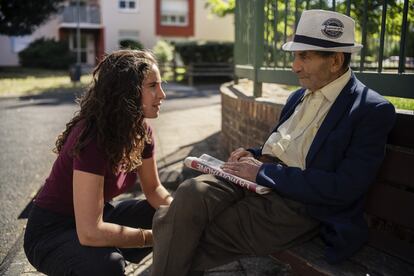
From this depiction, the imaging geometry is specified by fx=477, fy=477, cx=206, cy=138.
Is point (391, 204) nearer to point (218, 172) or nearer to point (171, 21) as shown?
point (218, 172)

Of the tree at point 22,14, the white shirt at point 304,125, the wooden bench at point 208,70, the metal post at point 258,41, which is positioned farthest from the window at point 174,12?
the white shirt at point 304,125

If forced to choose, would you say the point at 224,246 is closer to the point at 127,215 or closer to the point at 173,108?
the point at 127,215

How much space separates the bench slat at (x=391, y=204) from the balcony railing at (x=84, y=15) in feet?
121

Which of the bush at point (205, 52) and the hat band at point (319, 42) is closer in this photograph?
the hat band at point (319, 42)

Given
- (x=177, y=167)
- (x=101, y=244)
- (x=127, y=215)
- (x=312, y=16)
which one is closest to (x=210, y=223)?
(x=101, y=244)

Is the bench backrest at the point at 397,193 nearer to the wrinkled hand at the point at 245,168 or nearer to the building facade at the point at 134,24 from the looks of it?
the wrinkled hand at the point at 245,168

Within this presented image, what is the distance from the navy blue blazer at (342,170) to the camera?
7.14 feet

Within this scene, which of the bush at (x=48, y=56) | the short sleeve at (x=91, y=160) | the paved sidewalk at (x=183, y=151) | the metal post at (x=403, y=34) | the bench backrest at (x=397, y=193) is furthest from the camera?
the bush at (x=48, y=56)

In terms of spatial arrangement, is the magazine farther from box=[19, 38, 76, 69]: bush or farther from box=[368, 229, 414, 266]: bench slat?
box=[19, 38, 76, 69]: bush

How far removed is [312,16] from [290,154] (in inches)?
28.5

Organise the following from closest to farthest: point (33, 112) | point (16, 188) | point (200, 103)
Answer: point (16, 188) < point (33, 112) < point (200, 103)

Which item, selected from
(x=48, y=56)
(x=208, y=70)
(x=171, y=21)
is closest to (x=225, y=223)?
(x=208, y=70)

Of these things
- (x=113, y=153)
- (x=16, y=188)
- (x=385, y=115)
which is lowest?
(x=16, y=188)

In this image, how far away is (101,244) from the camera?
2318mm
